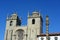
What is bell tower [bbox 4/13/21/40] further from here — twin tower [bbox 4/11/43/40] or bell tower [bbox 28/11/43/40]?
bell tower [bbox 28/11/43/40]

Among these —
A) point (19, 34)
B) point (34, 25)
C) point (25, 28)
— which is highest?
point (34, 25)

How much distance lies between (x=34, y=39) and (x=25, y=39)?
12.7 ft

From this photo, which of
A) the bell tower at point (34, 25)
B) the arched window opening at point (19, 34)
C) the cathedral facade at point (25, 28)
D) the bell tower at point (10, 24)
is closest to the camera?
the bell tower at point (34, 25)

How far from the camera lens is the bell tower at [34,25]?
81125 millimetres

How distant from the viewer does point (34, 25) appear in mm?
82938

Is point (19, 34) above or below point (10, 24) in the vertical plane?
below

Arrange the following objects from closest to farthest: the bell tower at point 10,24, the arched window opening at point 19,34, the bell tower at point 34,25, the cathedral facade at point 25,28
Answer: the bell tower at point 34,25 → the cathedral facade at point 25,28 → the arched window opening at point 19,34 → the bell tower at point 10,24

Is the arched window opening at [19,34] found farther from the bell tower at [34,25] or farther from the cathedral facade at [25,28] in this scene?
the bell tower at [34,25]

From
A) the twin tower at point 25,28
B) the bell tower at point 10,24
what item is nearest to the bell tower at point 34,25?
the twin tower at point 25,28

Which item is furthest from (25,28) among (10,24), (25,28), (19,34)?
(10,24)

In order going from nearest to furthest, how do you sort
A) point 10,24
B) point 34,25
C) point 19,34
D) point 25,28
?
point 34,25 < point 25,28 < point 19,34 < point 10,24

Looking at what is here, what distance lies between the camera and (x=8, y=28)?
Result: 3356 inches

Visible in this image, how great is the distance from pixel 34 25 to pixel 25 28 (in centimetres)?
353

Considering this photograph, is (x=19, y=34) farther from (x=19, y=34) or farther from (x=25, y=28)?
(x=25, y=28)
